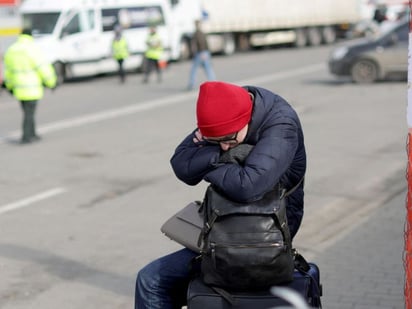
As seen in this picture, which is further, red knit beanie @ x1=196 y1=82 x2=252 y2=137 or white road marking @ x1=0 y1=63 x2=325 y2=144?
white road marking @ x1=0 y1=63 x2=325 y2=144

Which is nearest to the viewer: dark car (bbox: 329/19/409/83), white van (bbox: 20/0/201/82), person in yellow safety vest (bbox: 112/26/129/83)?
dark car (bbox: 329/19/409/83)

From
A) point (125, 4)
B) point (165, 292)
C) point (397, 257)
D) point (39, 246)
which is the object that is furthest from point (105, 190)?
point (125, 4)

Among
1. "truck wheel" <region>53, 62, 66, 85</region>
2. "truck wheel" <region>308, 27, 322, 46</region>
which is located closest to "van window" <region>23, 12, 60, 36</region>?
"truck wheel" <region>53, 62, 66, 85</region>

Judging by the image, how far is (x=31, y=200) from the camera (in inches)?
372

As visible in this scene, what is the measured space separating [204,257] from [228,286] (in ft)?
0.50

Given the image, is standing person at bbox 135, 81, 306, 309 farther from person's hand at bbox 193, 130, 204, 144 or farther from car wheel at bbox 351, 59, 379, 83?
car wheel at bbox 351, 59, 379, 83

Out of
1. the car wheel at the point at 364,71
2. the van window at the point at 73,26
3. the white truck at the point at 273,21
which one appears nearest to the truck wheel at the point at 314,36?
the white truck at the point at 273,21

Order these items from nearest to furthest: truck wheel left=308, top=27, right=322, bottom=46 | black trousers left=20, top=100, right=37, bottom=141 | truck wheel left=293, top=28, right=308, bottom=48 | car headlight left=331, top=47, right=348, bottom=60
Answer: black trousers left=20, top=100, right=37, bottom=141, car headlight left=331, top=47, right=348, bottom=60, truck wheel left=293, top=28, right=308, bottom=48, truck wheel left=308, top=27, right=322, bottom=46

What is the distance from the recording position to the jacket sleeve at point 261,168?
11.7 ft

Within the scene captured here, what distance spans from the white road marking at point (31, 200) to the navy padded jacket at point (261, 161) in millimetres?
5497

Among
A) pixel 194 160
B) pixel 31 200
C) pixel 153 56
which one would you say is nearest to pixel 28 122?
pixel 31 200

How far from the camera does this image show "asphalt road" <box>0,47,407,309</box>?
6863mm

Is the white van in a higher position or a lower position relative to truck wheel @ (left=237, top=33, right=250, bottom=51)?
higher

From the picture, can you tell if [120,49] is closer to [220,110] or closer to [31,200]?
[31,200]
